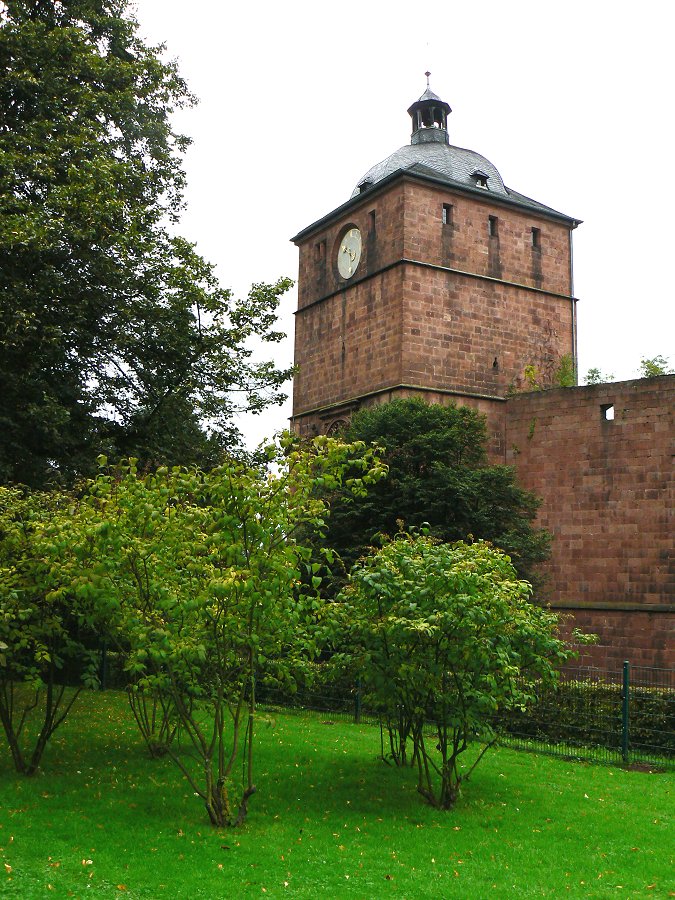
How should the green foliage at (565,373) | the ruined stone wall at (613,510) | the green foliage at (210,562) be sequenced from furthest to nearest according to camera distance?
the green foliage at (565,373), the ruined stone wall at (613,510), the green foliage at (210,562)

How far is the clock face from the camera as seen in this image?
3127cm

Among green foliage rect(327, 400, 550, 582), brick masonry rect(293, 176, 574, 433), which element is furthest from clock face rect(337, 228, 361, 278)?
green foliage rect(327, 400, 550, 582)

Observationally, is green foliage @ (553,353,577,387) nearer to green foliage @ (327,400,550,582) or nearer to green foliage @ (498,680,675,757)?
green foliage @ (327,400,550,582)

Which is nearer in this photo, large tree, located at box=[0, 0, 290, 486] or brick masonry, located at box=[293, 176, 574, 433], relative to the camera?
large tree, located at box=[0, 0, 290, 486]

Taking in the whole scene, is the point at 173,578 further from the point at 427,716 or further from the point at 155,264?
the point at 155,264

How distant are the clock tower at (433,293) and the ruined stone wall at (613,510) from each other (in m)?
2.60

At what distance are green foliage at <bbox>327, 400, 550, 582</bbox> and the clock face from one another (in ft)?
27.6

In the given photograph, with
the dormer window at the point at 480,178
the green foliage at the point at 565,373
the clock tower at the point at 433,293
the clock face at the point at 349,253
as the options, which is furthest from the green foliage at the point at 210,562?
the dormer window at the point at 480,178

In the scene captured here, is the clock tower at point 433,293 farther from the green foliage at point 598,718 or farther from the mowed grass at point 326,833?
the mowed grass at point 326,833

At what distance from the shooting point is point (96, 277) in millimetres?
16547

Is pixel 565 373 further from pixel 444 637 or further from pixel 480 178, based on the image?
pixel 444 637

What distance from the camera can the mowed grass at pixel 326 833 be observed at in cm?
715

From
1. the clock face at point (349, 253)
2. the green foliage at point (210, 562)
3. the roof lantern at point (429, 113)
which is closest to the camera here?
the green foliage at point (210, 562)

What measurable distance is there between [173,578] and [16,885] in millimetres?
2673
